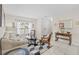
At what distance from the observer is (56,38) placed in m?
1.56

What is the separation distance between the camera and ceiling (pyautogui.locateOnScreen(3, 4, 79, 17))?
1535mm

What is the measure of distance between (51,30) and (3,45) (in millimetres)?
724

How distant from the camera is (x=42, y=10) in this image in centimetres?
156

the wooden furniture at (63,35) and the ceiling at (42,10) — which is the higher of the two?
the ceiling at (42,10)

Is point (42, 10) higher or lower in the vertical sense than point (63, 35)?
higher

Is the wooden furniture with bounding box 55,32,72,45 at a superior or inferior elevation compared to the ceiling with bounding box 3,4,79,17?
inferior

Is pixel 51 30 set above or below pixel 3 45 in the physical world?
above

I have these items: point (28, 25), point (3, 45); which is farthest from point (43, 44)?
point (3, 45)

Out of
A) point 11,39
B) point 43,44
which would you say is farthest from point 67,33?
point 11,39

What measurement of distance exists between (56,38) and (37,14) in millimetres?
448

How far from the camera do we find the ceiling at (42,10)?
1535 millimetres

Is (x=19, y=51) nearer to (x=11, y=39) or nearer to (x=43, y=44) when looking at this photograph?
(x=11, y=39)

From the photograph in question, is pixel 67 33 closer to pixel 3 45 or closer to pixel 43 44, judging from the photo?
pixel 43 44
